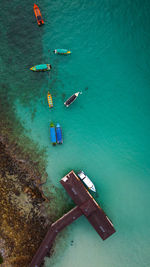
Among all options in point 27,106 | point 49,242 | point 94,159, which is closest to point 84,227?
point 49,242

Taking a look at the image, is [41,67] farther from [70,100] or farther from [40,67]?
[70,100]

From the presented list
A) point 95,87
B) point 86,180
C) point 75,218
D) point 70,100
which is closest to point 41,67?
point 70,100

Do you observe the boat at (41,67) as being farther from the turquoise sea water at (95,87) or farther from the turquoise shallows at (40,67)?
the turquoise sea water at (95,87)

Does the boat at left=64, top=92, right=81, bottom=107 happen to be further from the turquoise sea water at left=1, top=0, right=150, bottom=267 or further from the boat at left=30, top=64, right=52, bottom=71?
the boat at left=30, top=64, right=52, bottom=71

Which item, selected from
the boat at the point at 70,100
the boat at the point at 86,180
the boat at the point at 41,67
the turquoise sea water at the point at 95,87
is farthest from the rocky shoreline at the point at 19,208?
the boat at the point at 41,67

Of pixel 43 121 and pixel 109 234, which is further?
pixel 43 121

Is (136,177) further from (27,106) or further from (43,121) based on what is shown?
(27,106)
